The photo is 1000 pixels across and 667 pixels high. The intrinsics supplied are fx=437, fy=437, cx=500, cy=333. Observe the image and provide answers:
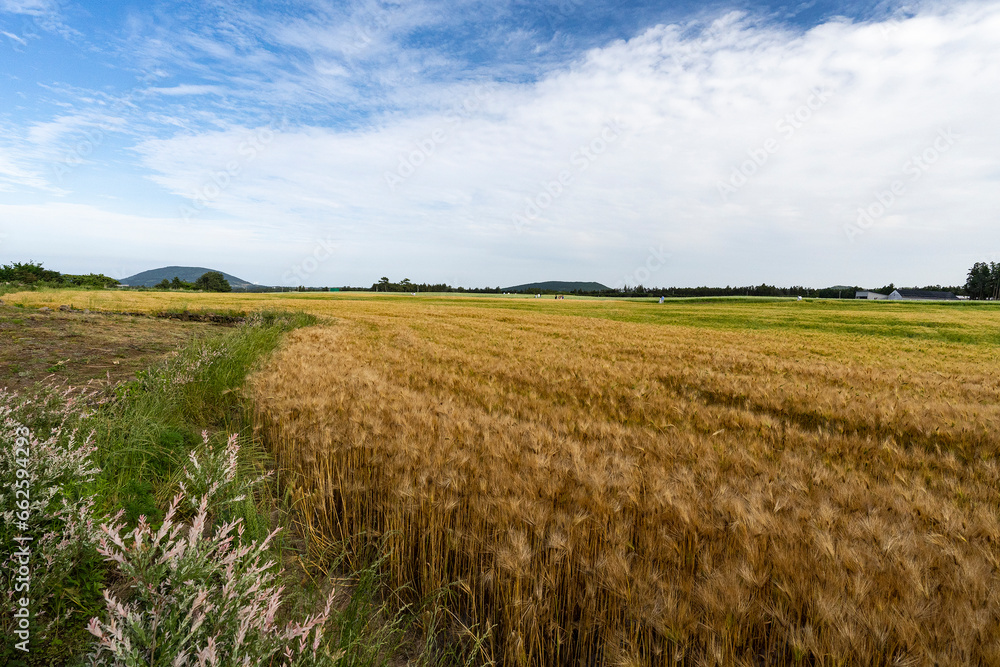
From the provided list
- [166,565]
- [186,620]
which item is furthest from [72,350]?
[186,620]

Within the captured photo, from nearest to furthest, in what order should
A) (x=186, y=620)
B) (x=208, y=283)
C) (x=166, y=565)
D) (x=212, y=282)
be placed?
(x=186, y=620) → (x=166, y=565) → (x=208, y=283) → (x=212, y=282)

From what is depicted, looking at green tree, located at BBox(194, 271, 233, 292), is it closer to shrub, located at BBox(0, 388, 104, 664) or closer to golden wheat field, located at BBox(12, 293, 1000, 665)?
golden wheat field, located at BBox(12, 293, 1000, 665)

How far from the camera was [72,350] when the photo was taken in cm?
762

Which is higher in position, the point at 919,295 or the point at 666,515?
the point at 919,295

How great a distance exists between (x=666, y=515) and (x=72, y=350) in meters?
9.86

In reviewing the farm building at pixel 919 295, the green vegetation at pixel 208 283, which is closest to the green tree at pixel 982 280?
the farm building at pixel 919 295

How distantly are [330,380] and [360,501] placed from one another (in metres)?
2.98

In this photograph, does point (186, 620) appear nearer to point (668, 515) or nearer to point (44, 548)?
point (44, 548)

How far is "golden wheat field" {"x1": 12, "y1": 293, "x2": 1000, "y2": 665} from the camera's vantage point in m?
1.83

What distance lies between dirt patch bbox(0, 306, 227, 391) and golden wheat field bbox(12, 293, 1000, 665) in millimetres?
2516

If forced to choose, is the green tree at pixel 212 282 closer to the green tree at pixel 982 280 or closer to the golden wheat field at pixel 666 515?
the golden wheat field at pixel 666 515

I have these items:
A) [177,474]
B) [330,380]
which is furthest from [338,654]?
[330,380]

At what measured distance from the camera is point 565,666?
7.02ft

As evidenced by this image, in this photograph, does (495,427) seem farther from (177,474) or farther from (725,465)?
(177,474)
